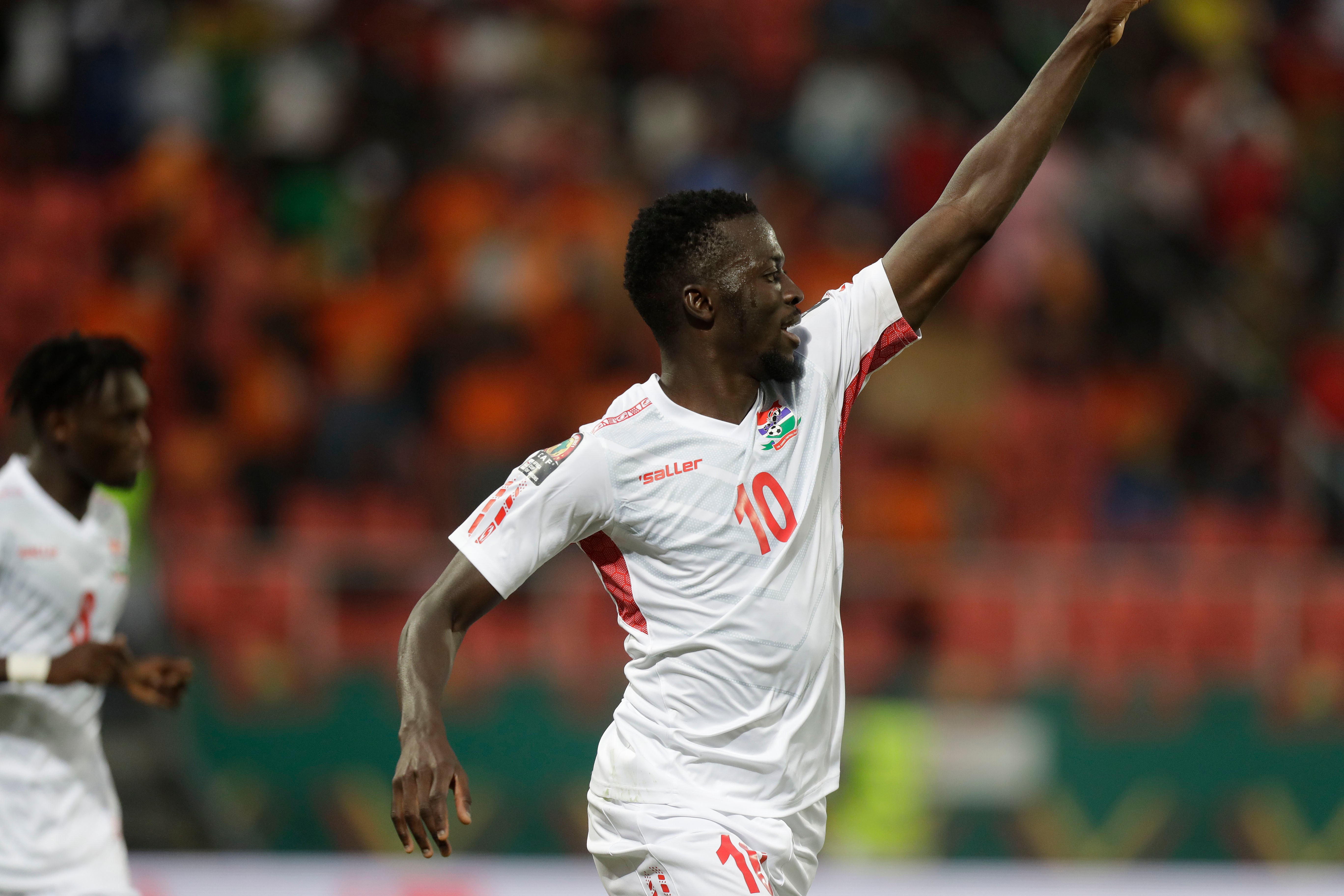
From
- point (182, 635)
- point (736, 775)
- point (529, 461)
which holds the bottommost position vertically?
point (182, 635)

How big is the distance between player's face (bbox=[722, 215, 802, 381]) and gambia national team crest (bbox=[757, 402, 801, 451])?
0.08 m

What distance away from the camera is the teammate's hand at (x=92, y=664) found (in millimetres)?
4539

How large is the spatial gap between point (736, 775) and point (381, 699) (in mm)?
5294

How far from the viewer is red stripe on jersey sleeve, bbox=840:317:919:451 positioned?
12.7 feet

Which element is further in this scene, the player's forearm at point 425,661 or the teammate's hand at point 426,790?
the player's forearm at point 425,661

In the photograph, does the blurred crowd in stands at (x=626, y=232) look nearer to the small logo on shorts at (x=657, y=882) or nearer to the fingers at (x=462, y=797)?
the small logo on shorts at (x=657, y=882)

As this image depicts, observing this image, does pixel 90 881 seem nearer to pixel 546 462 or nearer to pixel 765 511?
pixel 546 462

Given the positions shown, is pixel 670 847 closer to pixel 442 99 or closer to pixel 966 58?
pixel 442 99

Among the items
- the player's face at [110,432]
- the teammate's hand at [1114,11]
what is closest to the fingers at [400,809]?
the player's face at [110,432]

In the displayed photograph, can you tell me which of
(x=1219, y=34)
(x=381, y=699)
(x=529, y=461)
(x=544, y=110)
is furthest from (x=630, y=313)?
(x=529, y=461)

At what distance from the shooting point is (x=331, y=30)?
41.1ft

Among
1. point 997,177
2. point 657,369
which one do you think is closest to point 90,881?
point 997,177

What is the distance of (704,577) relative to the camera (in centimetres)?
362

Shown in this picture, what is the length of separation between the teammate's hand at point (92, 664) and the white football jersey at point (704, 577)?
61.7 inches
